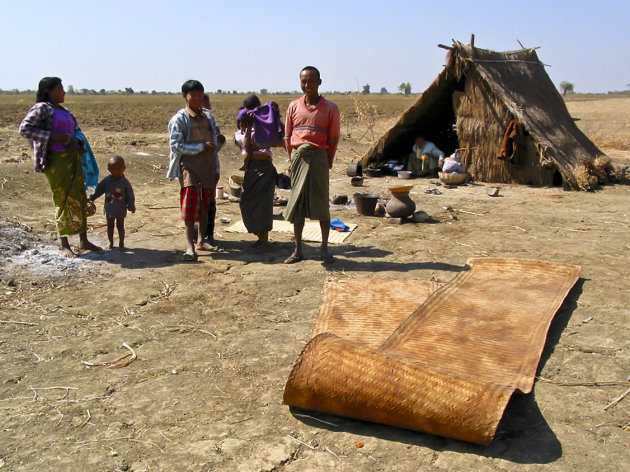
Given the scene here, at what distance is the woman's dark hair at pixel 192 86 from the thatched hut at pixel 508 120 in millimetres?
5924

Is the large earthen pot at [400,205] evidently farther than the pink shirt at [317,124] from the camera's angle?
Yes

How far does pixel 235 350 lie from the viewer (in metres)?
3.44

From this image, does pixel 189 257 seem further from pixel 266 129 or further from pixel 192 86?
pixel 192 86

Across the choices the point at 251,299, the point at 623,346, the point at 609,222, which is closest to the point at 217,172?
the point at 251,299

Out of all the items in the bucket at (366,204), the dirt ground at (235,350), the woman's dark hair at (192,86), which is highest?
the woman's dark hair at (192,86)

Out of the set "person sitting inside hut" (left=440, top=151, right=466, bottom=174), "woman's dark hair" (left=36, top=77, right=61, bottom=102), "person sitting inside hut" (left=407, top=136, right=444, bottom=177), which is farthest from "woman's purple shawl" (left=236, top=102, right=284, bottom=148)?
"person sitting inside hut" (left=407, top=136, right=444, bottom=177)

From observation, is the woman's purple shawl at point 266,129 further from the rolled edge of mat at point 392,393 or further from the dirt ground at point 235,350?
the rolled edge of mat at point 392,393

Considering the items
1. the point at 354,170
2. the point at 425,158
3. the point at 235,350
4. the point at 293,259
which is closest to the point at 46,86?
the point at 293,259

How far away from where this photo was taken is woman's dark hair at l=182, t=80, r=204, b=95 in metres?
5.03

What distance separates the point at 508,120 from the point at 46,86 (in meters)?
7.40

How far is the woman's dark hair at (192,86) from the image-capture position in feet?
16.5

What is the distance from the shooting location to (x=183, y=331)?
3.72 m

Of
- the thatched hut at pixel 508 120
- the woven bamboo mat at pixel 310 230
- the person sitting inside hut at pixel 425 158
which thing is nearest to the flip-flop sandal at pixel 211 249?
the woven bamboo mat at pixel 310 230

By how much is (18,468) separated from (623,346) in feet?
10.9
